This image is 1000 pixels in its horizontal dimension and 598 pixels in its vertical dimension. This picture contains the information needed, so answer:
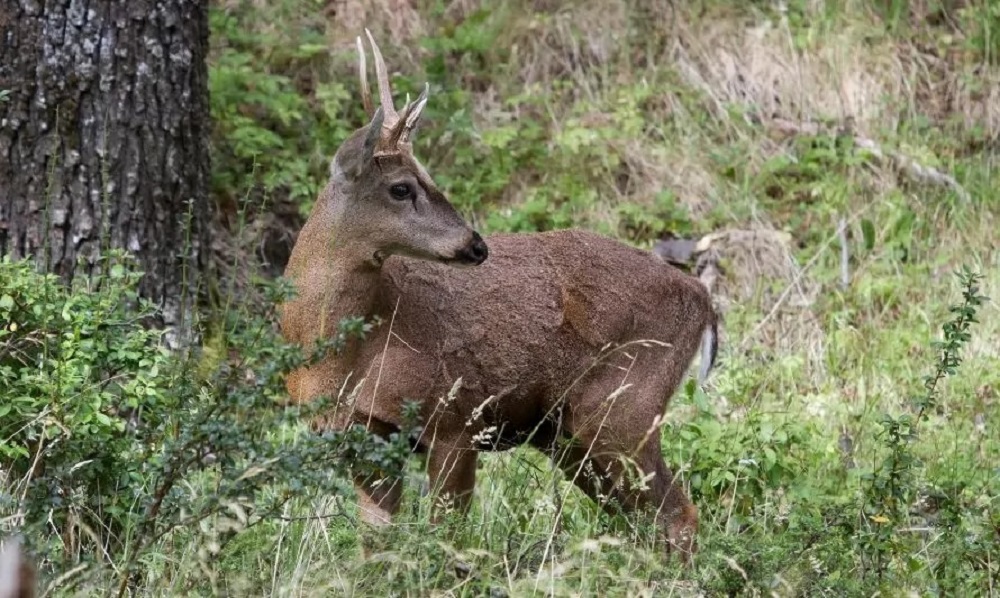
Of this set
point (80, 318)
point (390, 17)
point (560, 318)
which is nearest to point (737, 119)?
point (390, 17)

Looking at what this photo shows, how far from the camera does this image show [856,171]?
9398 mm

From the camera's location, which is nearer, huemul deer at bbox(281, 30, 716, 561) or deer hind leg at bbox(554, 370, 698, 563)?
huemul deer at bbox(281, 30, 716, 561)

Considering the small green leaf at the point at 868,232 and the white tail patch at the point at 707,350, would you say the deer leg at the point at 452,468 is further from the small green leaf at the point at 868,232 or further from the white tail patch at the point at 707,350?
the small green leaf at the point at 868,232

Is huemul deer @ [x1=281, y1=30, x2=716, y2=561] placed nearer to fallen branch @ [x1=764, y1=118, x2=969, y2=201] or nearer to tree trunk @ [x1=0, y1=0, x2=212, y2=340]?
tree trunk @ [x1=0, y1=0, x2=212, y2=340]

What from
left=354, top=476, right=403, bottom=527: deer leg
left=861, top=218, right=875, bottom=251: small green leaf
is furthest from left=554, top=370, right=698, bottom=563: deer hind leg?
left=861, top=218, right=875, bottom=251: small green leaf

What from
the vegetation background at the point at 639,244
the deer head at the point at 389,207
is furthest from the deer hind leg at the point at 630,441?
the deer head at the point at 389,207

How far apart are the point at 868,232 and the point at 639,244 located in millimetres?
1330

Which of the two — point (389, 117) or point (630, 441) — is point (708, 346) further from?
point (389, 117)

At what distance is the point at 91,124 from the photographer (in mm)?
6652

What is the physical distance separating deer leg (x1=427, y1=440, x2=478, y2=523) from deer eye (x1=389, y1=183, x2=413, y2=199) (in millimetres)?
902

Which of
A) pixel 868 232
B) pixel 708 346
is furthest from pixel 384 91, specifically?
pixel 868 232

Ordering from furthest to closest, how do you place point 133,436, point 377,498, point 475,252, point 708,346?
point 708,346
point 377,498
point 475,252
point 133,436

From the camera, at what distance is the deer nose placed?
18.2ft

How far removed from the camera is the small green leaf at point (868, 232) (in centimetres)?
905
